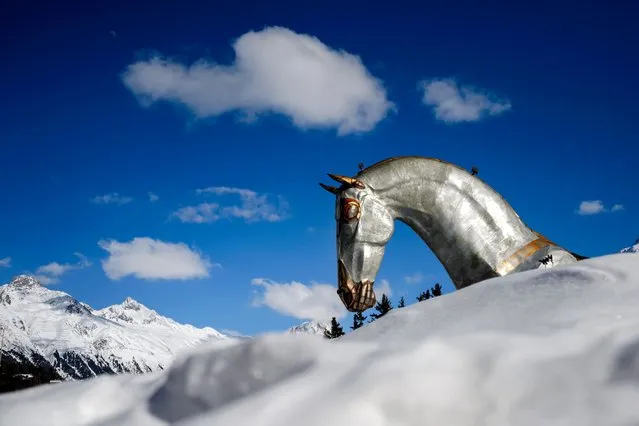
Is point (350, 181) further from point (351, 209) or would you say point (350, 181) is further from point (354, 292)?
point (354, 292)

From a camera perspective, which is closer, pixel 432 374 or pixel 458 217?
pixel 432 374

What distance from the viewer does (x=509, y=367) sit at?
162 centimetres

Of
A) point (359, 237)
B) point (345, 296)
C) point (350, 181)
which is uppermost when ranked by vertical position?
point (350, 181)

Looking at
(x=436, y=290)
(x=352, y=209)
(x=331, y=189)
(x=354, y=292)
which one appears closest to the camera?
(x=352, y=209)

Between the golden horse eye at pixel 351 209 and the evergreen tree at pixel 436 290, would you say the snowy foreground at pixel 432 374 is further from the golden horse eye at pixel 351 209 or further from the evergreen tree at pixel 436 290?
the evergreen tree at pixel 436 290

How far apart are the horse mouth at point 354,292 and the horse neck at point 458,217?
0.86 metres

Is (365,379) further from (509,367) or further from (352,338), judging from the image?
(352,338)

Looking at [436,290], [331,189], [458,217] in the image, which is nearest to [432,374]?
[458,217]

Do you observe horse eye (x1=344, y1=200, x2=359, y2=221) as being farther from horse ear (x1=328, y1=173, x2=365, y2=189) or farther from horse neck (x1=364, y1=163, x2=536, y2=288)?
horse neck (x1=364, y1=163, x2=536, y2=288)

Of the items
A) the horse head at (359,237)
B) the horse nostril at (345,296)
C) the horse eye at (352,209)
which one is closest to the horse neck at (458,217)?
the horse head at (359,237)

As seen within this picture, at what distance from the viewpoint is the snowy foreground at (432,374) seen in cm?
154

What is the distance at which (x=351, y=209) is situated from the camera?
6.55 m

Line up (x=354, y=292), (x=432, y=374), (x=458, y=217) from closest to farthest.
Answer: (x=432, y=374) → (x=458, y=217) → (x=354, y=292)

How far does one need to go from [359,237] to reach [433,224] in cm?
83
